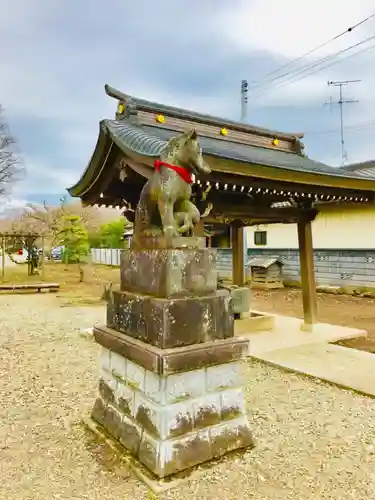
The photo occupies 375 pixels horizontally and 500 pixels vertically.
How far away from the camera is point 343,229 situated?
15.7 meters

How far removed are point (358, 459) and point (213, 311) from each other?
1.68 meters

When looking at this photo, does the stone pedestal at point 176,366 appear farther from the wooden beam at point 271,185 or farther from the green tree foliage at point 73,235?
Answer: the green tree foliage at point 73,235

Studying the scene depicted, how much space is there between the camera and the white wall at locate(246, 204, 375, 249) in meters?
14.7

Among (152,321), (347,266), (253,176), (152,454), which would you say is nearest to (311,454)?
(152,454)

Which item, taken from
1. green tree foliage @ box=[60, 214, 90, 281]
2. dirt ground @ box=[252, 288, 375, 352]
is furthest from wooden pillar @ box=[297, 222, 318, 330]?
green tree foliage @ box=[60, 214, 90, 281]

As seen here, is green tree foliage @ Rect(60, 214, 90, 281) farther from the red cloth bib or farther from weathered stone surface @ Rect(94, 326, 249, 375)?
the red cloth bib

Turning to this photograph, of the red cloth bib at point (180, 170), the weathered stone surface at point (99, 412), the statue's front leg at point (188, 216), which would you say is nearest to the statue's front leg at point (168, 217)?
the statue's front leg at point (188, 216)

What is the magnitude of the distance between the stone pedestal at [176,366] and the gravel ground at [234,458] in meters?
0.21

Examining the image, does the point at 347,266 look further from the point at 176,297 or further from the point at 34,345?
the point at 176,297

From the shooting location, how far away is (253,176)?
578cm

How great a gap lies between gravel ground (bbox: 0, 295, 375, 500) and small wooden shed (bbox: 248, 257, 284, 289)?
1140 centimetres

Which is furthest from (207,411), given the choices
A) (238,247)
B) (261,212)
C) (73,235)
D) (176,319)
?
(73,235)

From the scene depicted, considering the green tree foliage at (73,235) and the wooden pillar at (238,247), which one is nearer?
the wooden pillar at (238,247)

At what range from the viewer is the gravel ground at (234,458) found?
8.82ft
